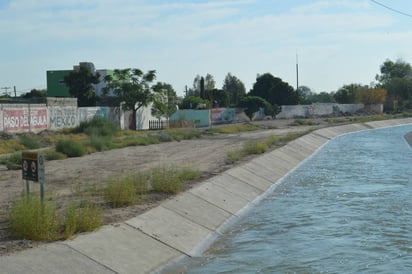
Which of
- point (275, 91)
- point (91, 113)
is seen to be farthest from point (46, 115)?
point (275, 91)

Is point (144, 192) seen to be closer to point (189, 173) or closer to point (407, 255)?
point (189, 173)

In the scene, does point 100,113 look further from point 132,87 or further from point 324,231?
point 324,231

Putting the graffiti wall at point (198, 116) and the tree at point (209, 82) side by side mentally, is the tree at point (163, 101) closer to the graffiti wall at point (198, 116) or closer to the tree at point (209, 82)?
the graffiti wall at point (198, 116)

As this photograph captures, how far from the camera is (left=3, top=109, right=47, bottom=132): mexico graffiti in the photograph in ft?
152

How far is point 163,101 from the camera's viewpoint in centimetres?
7038

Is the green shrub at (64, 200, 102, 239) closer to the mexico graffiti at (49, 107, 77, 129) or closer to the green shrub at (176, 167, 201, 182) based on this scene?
the green shrub at (176, 167, 201, 182)

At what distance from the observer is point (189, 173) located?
77.7 ft

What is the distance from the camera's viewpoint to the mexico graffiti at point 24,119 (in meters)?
46.3

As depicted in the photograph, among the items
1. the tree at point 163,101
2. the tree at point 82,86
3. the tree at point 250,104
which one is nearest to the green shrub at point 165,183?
the tree at point 163,101

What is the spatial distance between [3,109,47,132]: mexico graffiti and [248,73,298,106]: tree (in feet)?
223

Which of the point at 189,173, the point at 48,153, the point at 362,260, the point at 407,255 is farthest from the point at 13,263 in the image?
the point at 48,153

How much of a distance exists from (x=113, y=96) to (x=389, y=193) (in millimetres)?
48143

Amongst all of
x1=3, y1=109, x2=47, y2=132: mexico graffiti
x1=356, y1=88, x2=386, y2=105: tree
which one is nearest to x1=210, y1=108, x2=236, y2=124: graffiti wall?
x1=3, y1=109, x2=47, y2=132: mexico graffiti

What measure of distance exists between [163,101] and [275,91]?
49.8 metres
